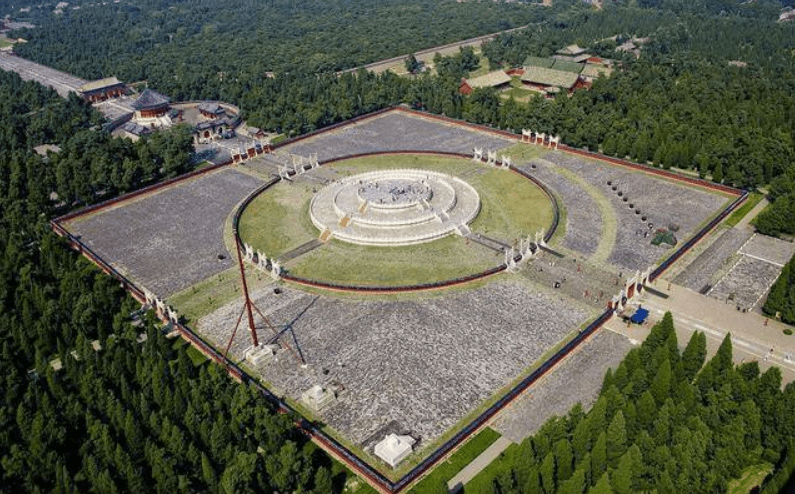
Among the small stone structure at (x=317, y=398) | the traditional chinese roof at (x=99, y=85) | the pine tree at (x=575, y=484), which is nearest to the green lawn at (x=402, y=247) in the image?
the small stone structure at (x=317, y=398)

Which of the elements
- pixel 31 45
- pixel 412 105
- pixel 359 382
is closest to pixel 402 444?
pixel 359 382

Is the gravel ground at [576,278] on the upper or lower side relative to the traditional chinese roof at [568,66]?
lower

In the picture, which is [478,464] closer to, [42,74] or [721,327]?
[721,327]

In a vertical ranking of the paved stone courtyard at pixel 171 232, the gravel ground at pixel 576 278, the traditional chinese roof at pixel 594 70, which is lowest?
the paved stone courtyard at pixel 171 232

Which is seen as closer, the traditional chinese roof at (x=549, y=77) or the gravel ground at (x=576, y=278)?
the gravel ground at (x=576, y=278)

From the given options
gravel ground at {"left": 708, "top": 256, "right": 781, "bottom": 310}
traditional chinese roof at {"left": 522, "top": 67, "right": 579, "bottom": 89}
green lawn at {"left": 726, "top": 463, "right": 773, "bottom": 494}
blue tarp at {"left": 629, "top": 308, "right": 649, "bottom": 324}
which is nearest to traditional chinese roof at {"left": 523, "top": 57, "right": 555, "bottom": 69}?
traditional chinese roof at {"left": 522, "top": 67, "right": 579, "bottom": 89}

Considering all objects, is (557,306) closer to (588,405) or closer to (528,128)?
(588,405)

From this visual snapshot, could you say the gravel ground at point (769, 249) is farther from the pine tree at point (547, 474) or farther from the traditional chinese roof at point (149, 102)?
the traditional chinese roof at point (149, 102)

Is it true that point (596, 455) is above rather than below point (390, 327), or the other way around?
above
